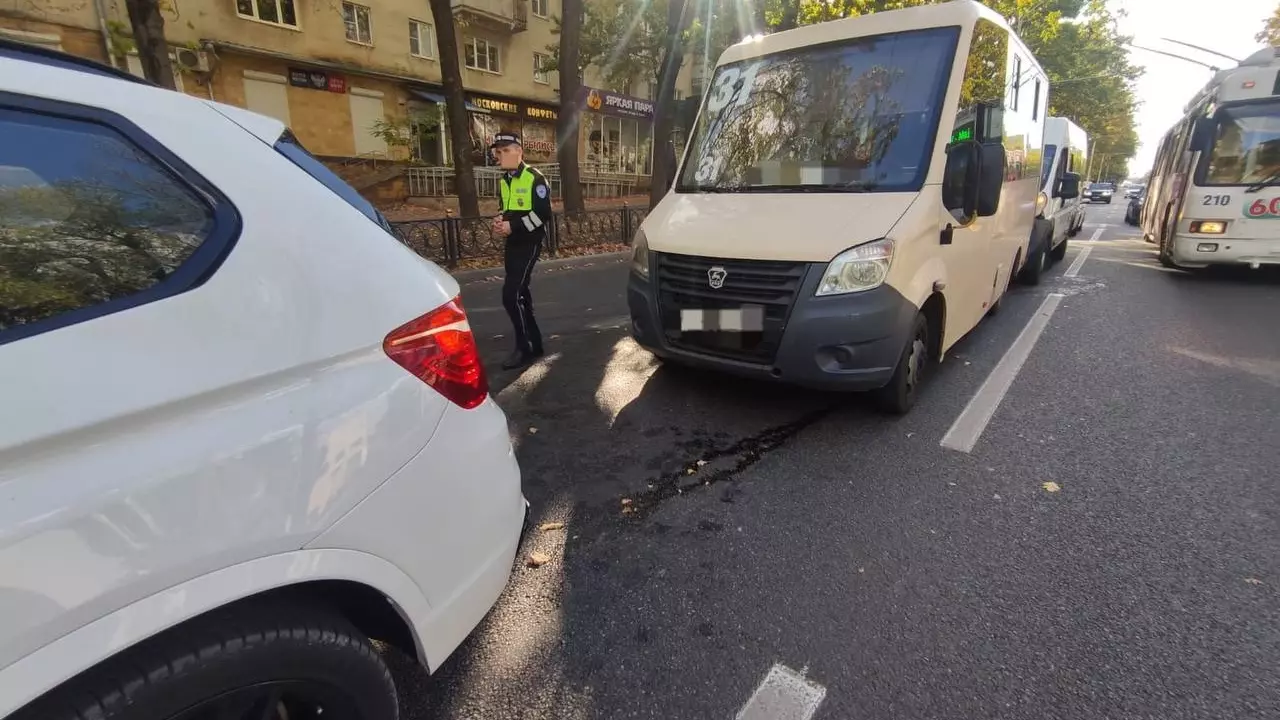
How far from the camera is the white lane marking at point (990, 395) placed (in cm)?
376

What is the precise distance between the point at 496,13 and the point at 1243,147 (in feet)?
83.7

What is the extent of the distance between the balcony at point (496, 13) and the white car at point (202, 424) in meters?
27.2

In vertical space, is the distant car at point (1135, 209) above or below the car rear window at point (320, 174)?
below

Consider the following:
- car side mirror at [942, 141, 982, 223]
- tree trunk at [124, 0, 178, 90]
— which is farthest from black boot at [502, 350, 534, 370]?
tree trunk at [124, 0, 178, 90]

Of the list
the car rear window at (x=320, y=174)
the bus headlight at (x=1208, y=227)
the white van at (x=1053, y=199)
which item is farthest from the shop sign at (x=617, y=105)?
the car rear window at (x=320, y=174)

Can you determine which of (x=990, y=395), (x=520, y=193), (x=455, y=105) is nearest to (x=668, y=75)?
(x=455, y=105)

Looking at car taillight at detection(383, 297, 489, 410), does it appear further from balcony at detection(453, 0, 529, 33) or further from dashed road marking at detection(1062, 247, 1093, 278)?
balcony at detection(453, 0, 529, 33)

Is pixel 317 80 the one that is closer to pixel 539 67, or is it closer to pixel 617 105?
pixel 539 67

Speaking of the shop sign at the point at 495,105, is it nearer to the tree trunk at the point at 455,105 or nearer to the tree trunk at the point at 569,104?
the tree trunk at the point at 569,104

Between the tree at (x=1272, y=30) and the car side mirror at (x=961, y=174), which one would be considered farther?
the tree at (x=1272, y=30)

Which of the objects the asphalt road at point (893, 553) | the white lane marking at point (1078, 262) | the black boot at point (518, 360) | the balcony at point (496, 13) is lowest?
the asphalt road at point (893, 553)

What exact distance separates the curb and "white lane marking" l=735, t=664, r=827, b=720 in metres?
7.60

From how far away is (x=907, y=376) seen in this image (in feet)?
13.0

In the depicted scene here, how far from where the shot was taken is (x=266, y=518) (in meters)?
1.21
